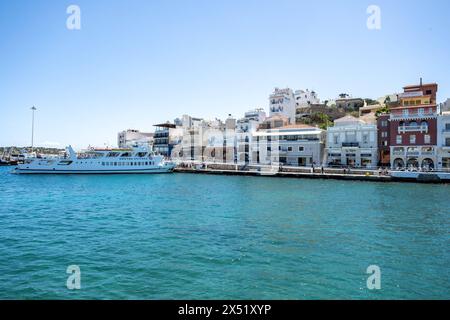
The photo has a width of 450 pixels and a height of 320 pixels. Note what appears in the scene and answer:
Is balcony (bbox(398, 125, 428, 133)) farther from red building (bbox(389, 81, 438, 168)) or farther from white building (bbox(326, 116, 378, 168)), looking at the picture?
white building (bbox(326, 116, 378, 168))

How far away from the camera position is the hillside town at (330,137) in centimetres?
4891

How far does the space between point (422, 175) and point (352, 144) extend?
14.6 meters

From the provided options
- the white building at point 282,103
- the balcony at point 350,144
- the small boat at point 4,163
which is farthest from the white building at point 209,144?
the small boat at point 4,163

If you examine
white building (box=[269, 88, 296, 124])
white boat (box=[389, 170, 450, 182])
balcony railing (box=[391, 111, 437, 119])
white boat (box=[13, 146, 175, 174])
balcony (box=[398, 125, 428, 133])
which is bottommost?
white boat (box=[389, 170, 450, 182])

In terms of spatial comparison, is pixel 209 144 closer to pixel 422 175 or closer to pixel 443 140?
pixel 422 175

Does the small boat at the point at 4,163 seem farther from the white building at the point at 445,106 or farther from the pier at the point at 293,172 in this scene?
the white building at the point at 445,106

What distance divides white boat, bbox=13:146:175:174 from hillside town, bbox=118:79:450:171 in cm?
974

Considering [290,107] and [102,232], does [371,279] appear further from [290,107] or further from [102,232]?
[290,107]

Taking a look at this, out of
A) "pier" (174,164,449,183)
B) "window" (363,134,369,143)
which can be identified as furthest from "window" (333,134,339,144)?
"pier" (174,164,449,183)

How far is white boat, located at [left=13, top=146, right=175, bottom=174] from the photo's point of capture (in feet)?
208

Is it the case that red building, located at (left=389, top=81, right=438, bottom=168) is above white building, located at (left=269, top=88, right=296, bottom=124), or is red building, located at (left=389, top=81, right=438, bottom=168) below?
below

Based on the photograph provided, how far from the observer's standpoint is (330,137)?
192 ft

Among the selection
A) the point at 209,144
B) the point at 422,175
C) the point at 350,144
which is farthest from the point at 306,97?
the point at 422,175
